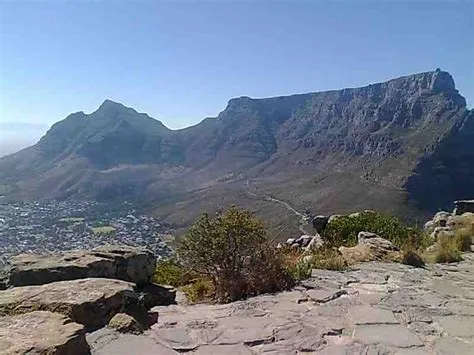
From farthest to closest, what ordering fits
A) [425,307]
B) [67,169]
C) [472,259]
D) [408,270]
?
[67,169]
[472,259]
[408,270]
[425,307]

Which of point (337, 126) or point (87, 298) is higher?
point (337, 126)

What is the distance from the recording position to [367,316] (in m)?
5.17

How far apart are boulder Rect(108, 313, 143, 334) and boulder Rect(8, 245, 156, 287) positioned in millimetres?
1397

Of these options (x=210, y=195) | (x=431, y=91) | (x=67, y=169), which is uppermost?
(x=431, y=91)

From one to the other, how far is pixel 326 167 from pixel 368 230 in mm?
135254

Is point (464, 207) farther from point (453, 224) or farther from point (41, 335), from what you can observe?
point (41, 335)

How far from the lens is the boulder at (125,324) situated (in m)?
4.46

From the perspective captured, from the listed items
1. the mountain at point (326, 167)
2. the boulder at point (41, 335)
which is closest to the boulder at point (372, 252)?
the boulder at point (41, 335)

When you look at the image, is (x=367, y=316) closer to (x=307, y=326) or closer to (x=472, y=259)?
(x=307, y=326)

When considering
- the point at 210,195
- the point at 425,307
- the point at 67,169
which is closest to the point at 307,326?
the point at 425,307

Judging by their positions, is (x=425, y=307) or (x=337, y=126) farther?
(x=337, y=126)

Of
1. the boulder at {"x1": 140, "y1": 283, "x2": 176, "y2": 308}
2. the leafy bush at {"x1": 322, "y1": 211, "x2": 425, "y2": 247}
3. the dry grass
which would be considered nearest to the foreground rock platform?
the boulder at {"x1": 140, "y1": 283, "x2": 176, "y2": 308}

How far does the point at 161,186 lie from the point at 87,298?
17005cm

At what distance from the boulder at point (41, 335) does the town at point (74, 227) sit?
47255mm
